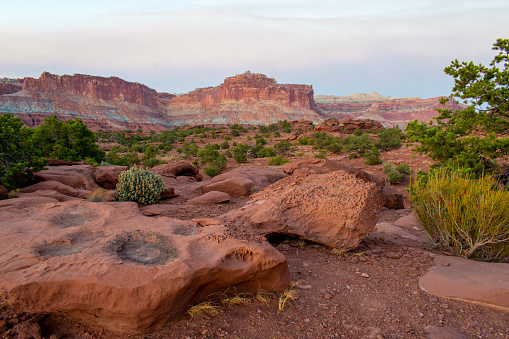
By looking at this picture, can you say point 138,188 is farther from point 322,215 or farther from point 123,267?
point 123,267

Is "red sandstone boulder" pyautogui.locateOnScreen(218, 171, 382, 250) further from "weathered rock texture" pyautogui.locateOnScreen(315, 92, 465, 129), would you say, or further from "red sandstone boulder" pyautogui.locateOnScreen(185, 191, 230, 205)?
"weathered rock texture" pyautogui.locateOnScreen(315, 92, 465, 129)

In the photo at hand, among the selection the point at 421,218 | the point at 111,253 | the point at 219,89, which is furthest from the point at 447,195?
the point at 219,89

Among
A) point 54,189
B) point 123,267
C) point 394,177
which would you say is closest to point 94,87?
point 54,189

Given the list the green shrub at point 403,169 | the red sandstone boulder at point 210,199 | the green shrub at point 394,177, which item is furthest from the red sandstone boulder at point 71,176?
the green shrub at point 403,169

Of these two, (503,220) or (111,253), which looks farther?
(503,220)

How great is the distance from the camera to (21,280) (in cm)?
253

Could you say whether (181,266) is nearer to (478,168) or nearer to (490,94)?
(478,168)

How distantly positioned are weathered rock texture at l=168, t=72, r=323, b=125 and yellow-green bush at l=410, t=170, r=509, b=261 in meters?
88.9

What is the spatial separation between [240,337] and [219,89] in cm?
11422

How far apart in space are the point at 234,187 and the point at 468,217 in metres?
6.16

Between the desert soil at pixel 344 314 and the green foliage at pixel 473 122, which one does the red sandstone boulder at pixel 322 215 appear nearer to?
the desert soil at pixel 344 314

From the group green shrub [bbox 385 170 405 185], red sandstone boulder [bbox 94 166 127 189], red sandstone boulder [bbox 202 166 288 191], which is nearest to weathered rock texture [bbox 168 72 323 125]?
green shrub [bbox 385 170 405 185]

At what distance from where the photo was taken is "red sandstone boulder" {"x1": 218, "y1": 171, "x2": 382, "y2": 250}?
15.4 ft

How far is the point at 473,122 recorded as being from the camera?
6.47 meters
